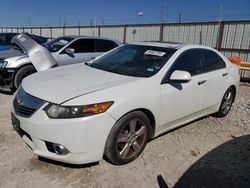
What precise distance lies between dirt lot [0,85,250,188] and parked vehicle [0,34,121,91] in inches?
78.4

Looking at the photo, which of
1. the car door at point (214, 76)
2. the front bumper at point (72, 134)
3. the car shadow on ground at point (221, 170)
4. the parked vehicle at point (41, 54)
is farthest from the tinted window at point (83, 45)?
the car shadow on ground at point (221, 170)

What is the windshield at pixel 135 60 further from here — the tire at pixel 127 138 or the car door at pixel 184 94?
the tire at pixel 127 138

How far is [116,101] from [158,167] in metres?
1.09

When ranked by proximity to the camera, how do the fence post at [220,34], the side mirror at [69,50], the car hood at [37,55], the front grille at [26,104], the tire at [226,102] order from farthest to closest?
1. the fence post at [220,34]
2. the side mirror at [69,50]
3. the car hood at [37,55]
4. the tire at [226,102]
5. the front grille at [26,104]

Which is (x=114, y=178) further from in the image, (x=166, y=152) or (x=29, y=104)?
(x=29, y=104)

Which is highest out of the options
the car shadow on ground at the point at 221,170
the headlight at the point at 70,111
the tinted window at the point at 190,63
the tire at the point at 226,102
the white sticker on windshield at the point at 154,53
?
the white sticker on windshield at the point at 154,53

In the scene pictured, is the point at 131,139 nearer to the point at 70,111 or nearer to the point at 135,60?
the point at 70,111

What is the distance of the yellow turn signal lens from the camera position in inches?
110

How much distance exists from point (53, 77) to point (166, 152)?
1940 millimetres

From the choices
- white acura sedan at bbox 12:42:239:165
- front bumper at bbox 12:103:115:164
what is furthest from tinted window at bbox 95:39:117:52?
front bumper at bbox 12:103:115:164

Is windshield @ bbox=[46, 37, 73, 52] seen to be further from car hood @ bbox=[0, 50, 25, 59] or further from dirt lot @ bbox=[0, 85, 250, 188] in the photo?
dirt lot @ bbox=[0, 85, 250, 188]

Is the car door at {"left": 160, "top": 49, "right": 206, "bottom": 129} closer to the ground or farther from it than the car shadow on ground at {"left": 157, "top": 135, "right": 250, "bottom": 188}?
farther from it

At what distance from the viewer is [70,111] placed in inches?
109

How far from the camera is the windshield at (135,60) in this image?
371cm
